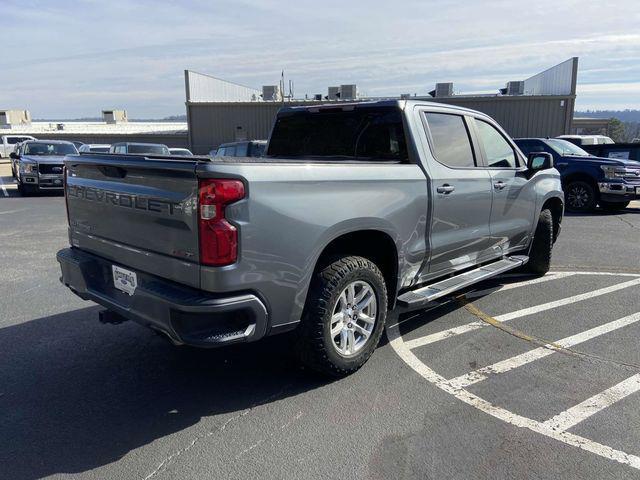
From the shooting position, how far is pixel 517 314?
16.8 feet

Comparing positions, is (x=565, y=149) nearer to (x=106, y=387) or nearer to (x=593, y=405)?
(x=593, y=405)

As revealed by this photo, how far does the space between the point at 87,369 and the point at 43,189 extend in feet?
45.2

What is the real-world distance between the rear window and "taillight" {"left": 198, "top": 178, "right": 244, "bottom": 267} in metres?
1.88

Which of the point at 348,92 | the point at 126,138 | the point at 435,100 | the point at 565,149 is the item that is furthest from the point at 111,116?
the point at 565,149

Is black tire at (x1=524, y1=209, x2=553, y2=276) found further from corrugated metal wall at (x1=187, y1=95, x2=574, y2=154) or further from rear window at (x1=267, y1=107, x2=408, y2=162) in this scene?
corrugated metal wall at (x1=187, y1=95, x2=574, y2=154)

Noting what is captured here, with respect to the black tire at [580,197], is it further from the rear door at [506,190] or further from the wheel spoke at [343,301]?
the wheel spoke at [343,301]

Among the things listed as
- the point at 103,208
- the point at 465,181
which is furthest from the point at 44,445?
the point at 465,181

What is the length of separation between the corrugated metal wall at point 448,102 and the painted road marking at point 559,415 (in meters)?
23.1

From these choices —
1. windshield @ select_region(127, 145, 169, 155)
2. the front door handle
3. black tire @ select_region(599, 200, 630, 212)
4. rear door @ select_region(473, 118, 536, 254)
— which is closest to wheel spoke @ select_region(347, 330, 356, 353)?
the front door handle

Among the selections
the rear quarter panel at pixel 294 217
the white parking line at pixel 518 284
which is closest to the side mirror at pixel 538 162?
the white parking line at pixel 518 284

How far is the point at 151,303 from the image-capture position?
3.03 m

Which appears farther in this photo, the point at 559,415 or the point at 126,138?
the point at 126,138

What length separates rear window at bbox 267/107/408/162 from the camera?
171 inches

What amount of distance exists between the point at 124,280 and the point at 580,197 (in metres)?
11.8
